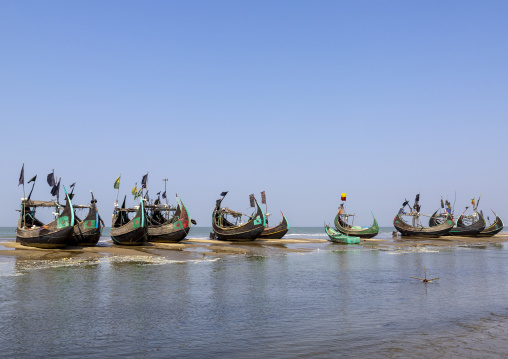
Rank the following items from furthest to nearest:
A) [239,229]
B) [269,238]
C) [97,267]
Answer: [269,238] → [239,229] → [97,267]

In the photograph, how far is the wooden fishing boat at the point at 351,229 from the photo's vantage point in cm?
6894

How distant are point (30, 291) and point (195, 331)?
384 inches

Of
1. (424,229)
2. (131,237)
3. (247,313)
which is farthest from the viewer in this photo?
(424,229)

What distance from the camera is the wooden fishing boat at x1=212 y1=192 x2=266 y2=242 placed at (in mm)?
56281

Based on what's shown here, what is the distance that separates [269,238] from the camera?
216 ft

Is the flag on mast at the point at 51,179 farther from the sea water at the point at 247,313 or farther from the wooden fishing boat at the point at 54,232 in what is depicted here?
the sea water at the point at 247,313

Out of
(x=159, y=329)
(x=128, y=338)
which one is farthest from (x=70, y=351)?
(x=159, y=329)

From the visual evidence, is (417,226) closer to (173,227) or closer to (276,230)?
(276,230)

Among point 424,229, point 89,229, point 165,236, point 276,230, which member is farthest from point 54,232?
point 424,229

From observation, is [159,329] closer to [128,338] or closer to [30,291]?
[128,338]

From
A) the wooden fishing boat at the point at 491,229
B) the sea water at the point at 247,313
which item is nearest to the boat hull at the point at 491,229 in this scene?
the wooden fishing boat at the point at 491,229

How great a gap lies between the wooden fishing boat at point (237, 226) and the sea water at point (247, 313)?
30.5 metres

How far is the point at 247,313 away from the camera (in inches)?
579

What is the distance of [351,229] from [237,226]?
2271cm
